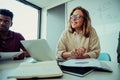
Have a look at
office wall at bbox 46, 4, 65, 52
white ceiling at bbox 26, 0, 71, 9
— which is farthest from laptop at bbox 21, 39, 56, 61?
office wall at bbox 46, 4, 65, 52

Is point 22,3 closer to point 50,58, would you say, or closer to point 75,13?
point 75,13

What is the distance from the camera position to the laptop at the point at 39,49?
1.02 m

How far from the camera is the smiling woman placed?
3.14m

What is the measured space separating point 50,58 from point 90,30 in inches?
29.6

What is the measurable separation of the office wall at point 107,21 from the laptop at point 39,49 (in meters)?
1.93

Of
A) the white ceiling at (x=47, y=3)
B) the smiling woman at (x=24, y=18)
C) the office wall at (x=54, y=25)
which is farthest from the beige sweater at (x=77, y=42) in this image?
the office wall at (x=54, y=25)

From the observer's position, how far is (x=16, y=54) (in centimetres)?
129

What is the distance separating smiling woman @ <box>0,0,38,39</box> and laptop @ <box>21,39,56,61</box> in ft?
→ 6.78

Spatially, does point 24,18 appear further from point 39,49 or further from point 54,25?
point 39,49

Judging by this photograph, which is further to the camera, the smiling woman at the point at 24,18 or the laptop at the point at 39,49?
the smiling woman at the point at 24,18

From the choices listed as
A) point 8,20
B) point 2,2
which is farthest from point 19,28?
point 8,20

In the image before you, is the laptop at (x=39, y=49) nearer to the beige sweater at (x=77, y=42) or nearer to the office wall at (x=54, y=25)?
the beige sweater at (x=77, y=42)

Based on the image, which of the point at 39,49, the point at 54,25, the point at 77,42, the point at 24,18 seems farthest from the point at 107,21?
the point at 39,49

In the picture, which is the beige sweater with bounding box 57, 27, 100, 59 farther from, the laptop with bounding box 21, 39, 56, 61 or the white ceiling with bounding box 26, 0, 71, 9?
the white ceiling with bounding box 26, 0, 71, 9
